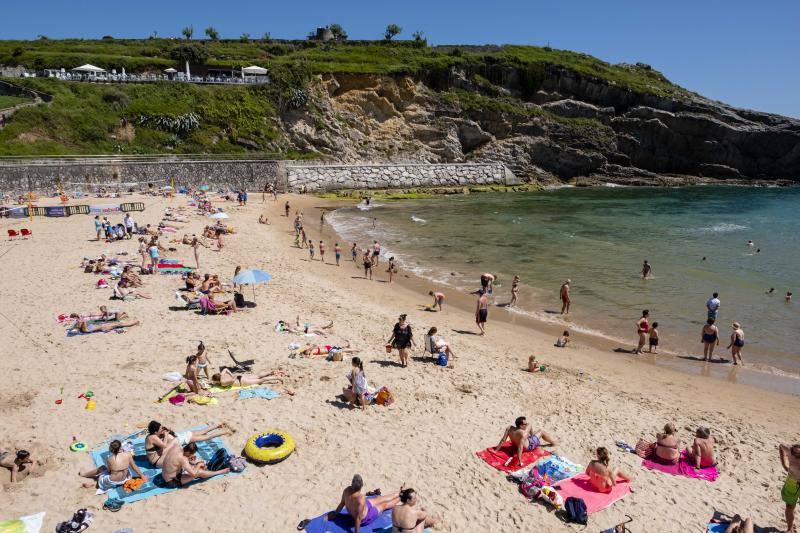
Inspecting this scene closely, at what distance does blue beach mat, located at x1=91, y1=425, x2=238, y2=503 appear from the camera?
6.58 meters

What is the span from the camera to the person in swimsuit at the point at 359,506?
19.9 ft

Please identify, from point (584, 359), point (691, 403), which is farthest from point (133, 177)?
point (691, 403)

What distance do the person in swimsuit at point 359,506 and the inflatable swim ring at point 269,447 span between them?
4.48ft

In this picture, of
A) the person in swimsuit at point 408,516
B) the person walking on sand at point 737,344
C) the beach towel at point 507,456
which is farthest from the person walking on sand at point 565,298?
the person in swimsuit at point 408,516

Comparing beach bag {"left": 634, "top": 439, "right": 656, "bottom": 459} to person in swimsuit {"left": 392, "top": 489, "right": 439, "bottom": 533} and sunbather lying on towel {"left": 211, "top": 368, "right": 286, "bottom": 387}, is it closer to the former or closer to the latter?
person in swimsuit {"left": 392, "top": 489, "right": 439, "bottom": 533}

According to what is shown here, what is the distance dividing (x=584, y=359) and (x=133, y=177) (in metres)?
37.5

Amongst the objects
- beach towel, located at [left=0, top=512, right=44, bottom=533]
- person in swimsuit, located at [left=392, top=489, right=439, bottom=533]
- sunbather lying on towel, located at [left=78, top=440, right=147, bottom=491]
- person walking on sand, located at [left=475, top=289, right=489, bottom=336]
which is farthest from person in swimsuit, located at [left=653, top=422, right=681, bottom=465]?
beach towel, located at [left=0, top=512, right=44, bottom=533]

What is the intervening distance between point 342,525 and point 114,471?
3110 mm

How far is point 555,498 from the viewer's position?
686cm

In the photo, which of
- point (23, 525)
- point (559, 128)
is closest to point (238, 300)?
point (23, 525)

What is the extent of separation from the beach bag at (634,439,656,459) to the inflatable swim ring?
5.44m

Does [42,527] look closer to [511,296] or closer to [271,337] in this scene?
[271,337]

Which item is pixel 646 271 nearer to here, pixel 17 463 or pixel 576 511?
pixel 576 511

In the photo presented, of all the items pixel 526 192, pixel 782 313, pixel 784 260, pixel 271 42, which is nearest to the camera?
pixel 782 313
